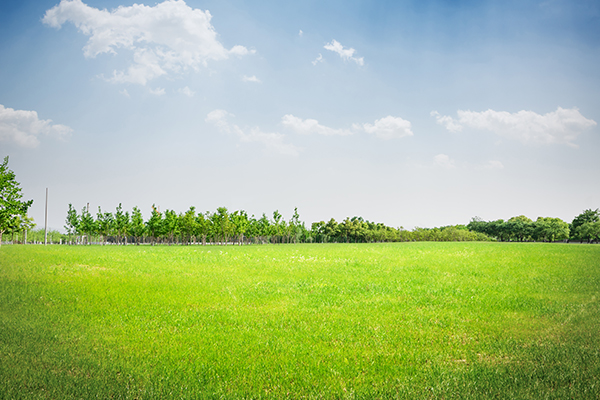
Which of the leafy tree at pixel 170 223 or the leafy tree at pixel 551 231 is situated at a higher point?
the leafy tree at pixel 170 223

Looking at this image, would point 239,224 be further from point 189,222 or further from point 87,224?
point 87,224

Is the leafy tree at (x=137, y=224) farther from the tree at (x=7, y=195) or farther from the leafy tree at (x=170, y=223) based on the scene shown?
the tree at (x=7, y=195)

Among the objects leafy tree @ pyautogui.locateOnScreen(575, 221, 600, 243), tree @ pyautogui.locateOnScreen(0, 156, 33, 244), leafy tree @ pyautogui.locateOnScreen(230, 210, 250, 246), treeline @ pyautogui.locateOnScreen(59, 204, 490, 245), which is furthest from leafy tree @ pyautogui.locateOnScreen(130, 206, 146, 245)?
leafy tree @ pyautogui.locateOnScreen(575, 221, 600, 243)

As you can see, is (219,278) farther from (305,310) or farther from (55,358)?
(55,358)

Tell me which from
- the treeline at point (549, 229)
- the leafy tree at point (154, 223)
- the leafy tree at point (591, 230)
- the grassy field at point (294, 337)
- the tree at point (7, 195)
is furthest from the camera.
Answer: the treeline at point (549, 229)

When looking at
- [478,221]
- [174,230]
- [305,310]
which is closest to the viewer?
[305,310]

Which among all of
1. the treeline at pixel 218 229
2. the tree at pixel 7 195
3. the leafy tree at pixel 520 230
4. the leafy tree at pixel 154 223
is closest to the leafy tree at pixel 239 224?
the treeline at pixel 218 229

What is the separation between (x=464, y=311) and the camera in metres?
12.7

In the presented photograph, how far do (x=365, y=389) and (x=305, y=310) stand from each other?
18.1 ft

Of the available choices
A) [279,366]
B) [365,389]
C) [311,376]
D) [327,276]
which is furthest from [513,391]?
[327,276]

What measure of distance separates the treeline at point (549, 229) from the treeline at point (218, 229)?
26484 mm

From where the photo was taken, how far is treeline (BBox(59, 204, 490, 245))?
9731 centimetres

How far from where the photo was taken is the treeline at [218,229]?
9731 cm

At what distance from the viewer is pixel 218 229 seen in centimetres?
10212
